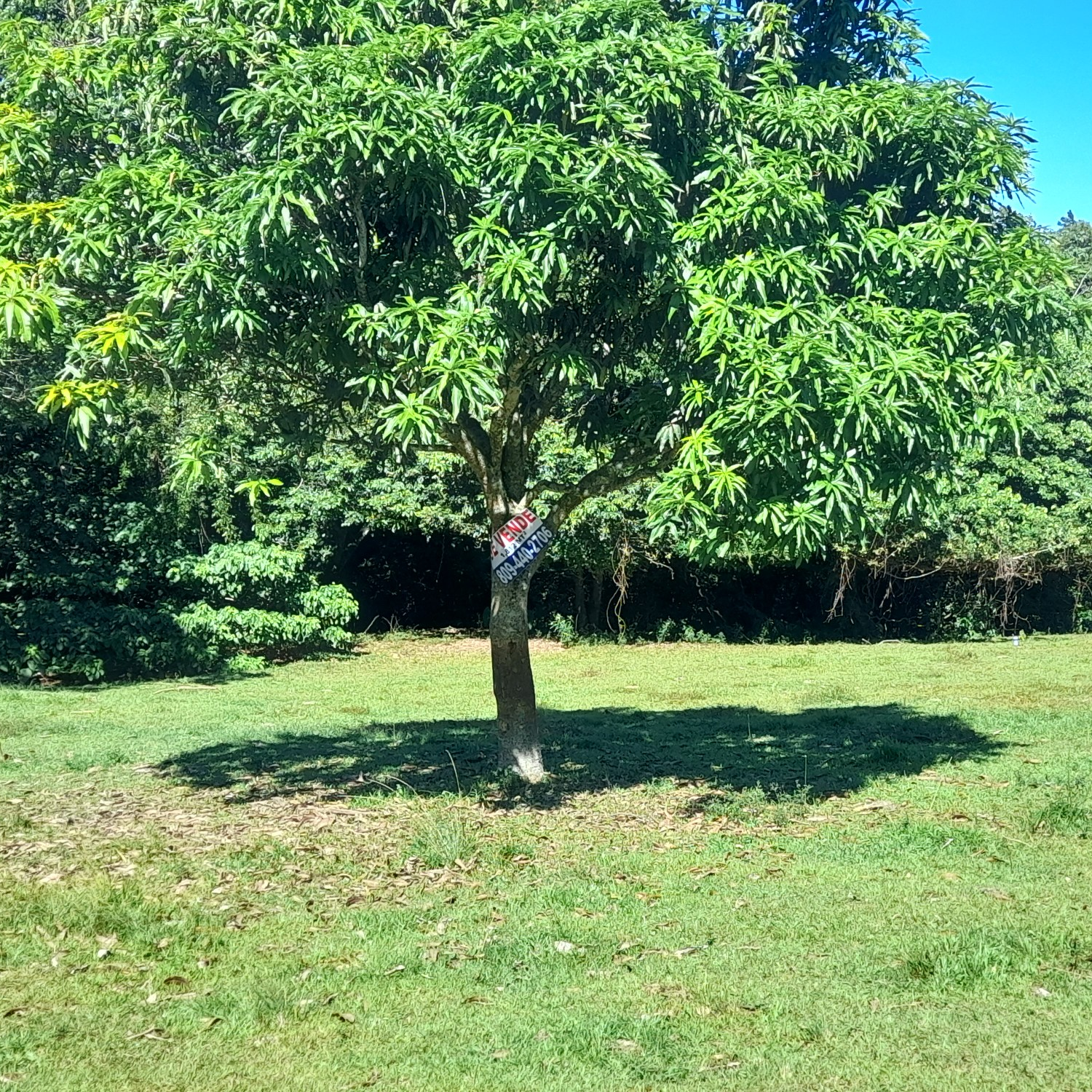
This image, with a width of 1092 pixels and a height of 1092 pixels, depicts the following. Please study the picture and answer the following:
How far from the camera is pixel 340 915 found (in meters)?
6.58

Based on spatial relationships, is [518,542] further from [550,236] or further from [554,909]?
[554,909]

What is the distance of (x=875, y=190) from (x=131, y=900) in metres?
7.06

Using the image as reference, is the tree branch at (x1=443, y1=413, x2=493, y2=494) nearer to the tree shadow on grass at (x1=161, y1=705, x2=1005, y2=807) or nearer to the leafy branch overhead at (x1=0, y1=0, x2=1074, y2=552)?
the leafy branch overhead at (x1=0, y1=0, x2=1074, y2=552)

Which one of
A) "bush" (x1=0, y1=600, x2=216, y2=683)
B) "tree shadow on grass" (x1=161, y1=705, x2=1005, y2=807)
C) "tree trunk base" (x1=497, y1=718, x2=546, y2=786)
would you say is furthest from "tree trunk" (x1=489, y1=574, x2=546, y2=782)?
"bush" (x1=0, y1=600, x2=216, y2=683)

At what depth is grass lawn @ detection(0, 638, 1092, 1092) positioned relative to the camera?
479 centimetres

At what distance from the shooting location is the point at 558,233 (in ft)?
25.6

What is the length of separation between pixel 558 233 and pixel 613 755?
554 centimetres

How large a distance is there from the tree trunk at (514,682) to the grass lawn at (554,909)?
317mm

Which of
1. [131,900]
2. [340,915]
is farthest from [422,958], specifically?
[131,900]

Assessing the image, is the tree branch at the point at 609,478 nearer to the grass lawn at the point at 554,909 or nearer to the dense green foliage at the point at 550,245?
the dense green foliage at the point at 550,245

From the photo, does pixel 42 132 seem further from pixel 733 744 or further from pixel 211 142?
pixel 733 744

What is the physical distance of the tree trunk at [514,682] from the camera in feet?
32.0

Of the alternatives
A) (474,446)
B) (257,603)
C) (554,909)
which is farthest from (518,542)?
(257,603)

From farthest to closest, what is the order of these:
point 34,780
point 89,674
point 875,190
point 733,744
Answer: point 89,674, point 733,744, point 34,780, point 875,190
